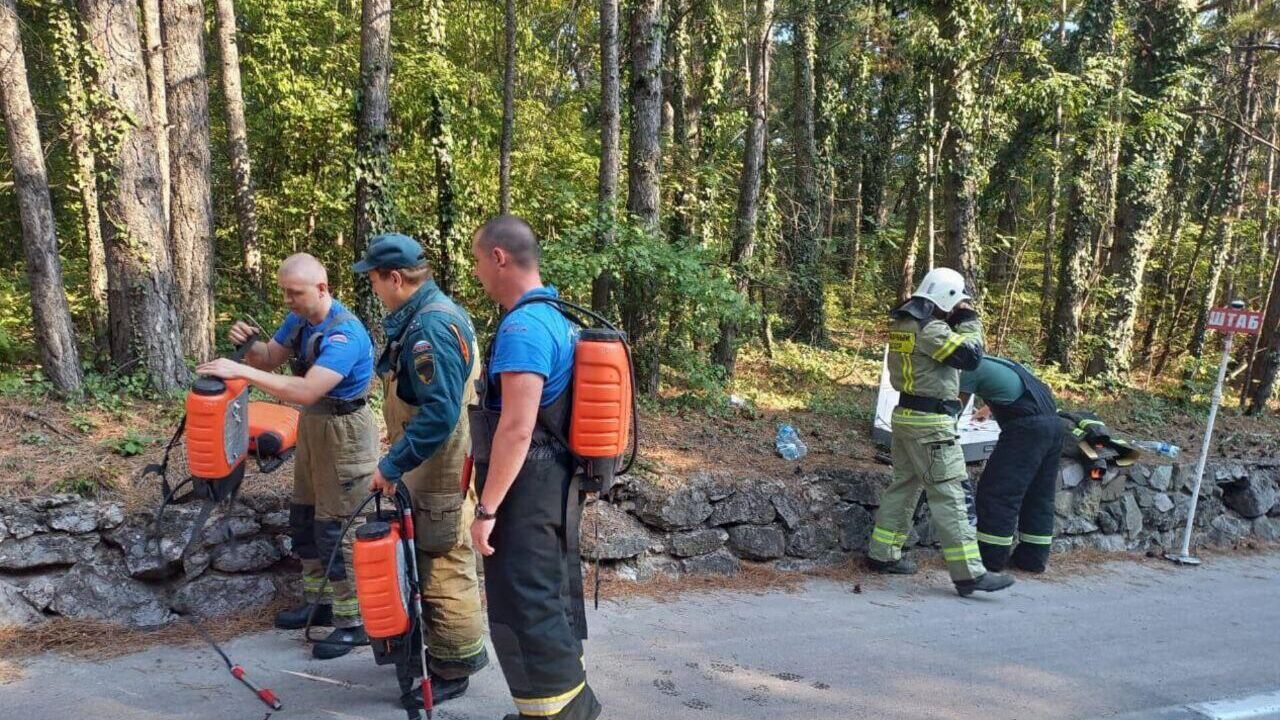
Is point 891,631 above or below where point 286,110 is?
below

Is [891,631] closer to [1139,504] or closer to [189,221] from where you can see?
[1139,504]

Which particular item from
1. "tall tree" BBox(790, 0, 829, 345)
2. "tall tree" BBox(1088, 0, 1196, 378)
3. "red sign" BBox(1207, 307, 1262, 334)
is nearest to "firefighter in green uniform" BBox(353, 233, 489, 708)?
"red sign" BBox(1207, 307, 1262, 334)

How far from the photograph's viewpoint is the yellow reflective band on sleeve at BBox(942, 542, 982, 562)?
5488 mm

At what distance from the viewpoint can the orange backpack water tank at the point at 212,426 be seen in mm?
3395

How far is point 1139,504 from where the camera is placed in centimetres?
766

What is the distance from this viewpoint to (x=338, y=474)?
3.97m

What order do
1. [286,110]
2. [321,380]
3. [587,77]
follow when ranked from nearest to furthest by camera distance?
[321,380] < [286,110] < [587,77]

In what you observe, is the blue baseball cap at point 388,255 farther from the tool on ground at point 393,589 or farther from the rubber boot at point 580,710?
the rubber boot at point 580,710

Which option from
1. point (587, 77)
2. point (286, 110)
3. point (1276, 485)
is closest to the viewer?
point (1276, 485)

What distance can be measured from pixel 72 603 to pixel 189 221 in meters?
4.59

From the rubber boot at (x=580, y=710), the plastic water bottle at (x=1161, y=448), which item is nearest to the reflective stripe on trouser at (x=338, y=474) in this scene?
the rubber boot at (x=580, y=710)

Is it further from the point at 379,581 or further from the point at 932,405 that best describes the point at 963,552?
the point at 379,581

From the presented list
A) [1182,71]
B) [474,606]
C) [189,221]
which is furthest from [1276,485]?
[189,221]

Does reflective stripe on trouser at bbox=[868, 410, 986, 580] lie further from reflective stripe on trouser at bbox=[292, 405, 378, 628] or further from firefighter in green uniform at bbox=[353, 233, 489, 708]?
reflective stripe on trouser at bbox=[292, 405, 378, 628]
